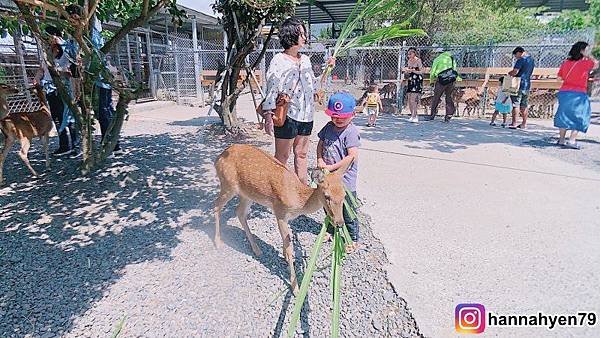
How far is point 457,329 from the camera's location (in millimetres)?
2625

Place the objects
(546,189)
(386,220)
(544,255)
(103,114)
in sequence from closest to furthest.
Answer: (544,255)
(386,220)
(546,189)
(103,114)

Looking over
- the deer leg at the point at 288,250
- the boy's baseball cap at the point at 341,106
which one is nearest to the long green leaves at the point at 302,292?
the deer leg at the point at 288,250

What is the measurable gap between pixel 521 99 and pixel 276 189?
8.57 metres

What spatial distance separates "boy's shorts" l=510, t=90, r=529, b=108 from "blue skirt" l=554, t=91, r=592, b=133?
6.20ft

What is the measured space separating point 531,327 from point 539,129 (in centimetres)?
828

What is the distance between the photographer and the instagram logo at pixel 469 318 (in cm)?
263

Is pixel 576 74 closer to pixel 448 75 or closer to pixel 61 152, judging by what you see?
pixel 448 75

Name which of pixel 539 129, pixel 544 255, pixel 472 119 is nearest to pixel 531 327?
pixel 544 255

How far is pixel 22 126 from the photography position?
5.32m

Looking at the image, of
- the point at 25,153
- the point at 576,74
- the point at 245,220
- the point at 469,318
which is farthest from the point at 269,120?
the point at 576,74

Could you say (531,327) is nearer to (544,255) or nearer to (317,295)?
(544,255)

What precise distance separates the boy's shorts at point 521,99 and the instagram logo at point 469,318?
7858 millimetres

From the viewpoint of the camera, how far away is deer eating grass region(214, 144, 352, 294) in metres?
2.45

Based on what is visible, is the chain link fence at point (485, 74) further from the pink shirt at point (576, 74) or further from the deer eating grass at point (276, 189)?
the deer eating grass at point (276, 189)
